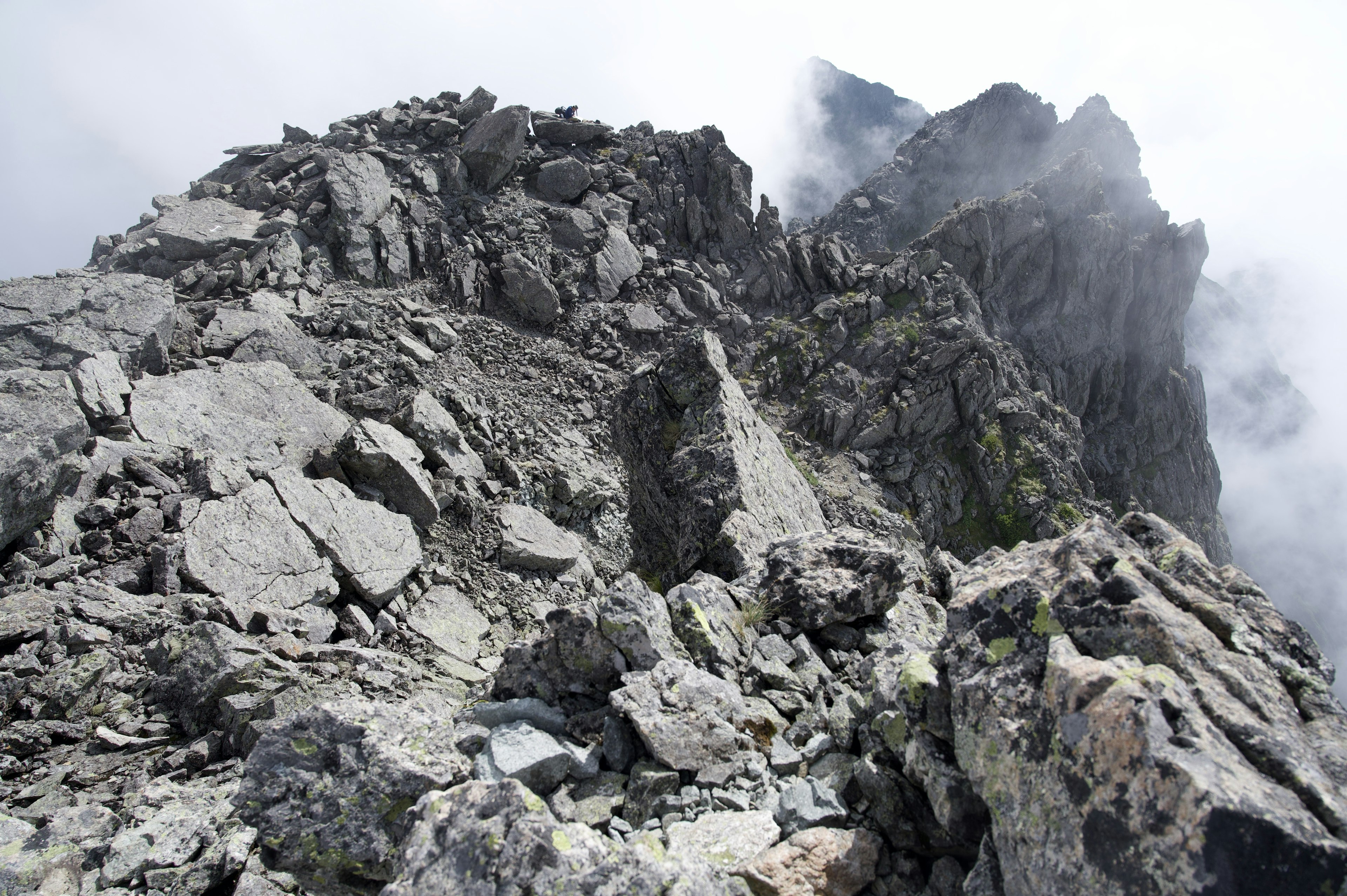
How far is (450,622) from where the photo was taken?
1465 cm

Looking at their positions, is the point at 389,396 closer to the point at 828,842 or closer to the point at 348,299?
the point at 348,299

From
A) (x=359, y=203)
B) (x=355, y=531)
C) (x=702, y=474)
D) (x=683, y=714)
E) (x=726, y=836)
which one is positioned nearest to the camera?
(x=726, y=836)

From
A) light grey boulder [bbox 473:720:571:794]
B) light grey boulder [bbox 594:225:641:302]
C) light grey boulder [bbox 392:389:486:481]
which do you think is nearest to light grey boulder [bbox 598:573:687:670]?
light grey boulder [bbox 473:720:571:794]

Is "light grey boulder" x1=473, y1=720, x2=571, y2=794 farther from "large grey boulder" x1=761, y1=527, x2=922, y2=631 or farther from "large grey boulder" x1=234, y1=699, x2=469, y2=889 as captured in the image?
"large grey boulder" x1=761, y1=527, x2=922, y2=631

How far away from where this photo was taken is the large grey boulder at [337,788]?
5.86 meters

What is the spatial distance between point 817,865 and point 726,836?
33.7 inches

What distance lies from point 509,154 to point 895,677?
32499mm

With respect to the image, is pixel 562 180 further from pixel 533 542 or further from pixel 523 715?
pixel 523 715

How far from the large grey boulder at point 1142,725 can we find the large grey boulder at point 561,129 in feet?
118

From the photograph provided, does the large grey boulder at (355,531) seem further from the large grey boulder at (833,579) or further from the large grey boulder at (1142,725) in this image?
the large grey boulder at (1142,725)

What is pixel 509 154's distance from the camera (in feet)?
106

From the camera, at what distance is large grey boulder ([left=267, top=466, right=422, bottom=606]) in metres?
14.0

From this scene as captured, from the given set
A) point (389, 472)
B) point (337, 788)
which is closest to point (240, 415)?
point (389, 472)

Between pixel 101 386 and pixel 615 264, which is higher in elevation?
pixel 615 264
